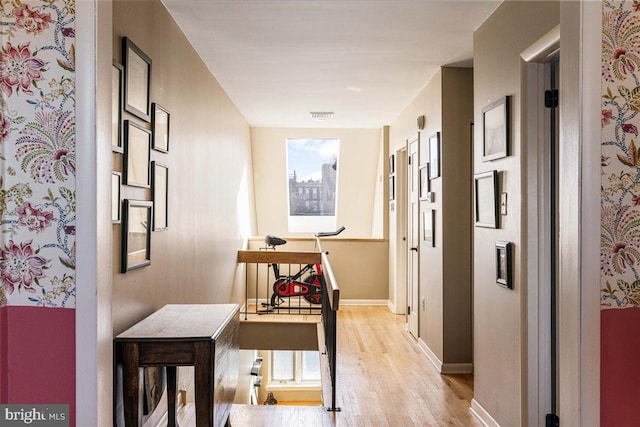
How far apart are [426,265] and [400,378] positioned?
1260 millimetres

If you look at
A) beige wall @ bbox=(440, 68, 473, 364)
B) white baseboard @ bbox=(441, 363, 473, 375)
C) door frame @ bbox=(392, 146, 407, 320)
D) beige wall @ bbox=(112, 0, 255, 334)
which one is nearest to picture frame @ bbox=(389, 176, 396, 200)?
door frame @ bbox=(392, 146, 407, 320)

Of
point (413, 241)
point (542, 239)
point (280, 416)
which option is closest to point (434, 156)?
point (413, 241)

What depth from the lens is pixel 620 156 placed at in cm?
146

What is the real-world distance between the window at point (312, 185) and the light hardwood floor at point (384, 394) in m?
3.58

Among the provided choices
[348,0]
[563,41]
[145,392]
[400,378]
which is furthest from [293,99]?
[563,41]

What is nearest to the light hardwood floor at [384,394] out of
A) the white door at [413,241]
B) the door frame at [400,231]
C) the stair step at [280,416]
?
the stair step at [280,416]

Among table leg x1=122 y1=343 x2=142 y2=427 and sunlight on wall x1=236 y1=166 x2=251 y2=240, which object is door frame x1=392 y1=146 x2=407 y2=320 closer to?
sunlight on wall x1=236 y1=166 x2=251 y2=240

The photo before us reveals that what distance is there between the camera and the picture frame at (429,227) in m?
4.82

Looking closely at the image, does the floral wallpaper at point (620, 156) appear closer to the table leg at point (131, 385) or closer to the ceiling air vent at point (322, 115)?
the table leg at point (131, 385)

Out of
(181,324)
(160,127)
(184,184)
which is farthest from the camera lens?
(184,184)

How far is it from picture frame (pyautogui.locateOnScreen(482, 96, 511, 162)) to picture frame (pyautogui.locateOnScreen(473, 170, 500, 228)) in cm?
13

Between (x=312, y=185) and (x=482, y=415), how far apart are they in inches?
238

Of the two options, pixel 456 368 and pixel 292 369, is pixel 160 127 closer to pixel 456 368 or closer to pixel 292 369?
pixel 456 368

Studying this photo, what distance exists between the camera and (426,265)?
16.8 feet
